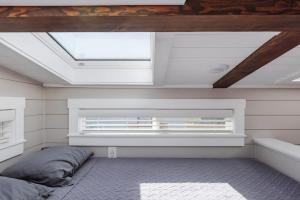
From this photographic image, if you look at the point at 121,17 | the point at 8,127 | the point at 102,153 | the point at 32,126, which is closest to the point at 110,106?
the point at 102,153

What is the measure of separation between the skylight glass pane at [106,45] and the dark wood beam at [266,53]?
706 mm

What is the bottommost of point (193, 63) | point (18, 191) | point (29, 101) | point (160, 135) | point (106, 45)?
point (18, 191)

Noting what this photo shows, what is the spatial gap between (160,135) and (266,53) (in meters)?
1.24

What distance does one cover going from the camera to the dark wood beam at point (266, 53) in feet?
4.07

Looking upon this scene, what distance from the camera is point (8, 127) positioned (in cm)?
182

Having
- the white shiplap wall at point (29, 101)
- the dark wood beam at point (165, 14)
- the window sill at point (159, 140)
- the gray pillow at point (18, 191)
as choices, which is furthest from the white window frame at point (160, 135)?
the dark wood beam at point (165, 14)

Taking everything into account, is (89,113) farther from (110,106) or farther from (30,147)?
(30,147)

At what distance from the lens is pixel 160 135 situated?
7.61 feet

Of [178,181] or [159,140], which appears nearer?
[178,181]

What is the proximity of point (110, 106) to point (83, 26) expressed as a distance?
1.41 m

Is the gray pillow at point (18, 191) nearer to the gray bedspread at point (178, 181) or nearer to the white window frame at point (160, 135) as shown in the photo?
the gray bedspread at point (178, 181)

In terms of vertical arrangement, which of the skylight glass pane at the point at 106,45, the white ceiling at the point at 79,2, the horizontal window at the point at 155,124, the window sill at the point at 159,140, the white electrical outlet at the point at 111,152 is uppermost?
the skylight glass pane at the point at 106,45

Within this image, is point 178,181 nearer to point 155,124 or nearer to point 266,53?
point 155,124

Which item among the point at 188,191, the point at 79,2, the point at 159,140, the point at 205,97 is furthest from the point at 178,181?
the point at 79,2
